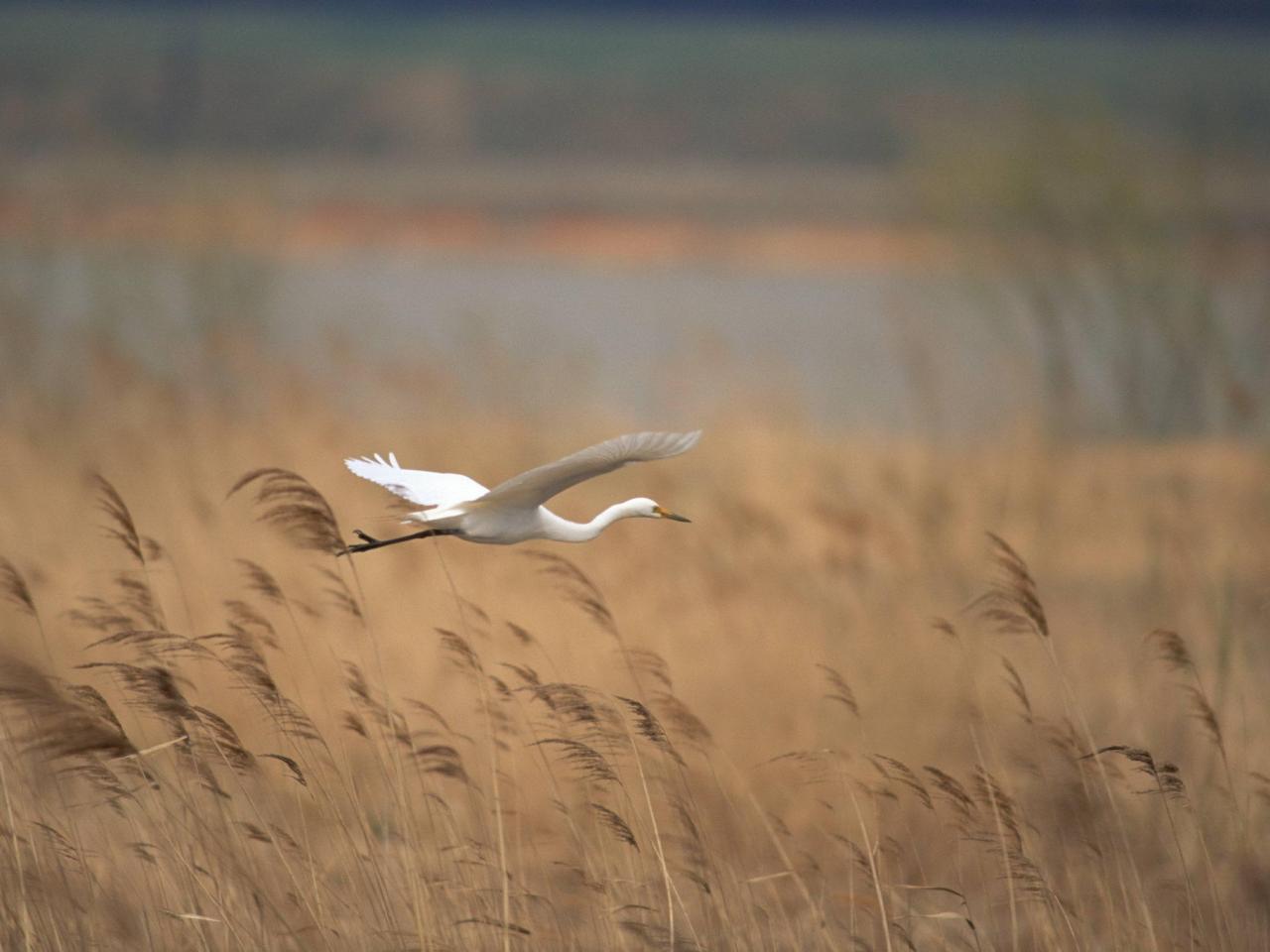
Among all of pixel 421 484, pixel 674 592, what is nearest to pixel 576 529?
pixel 421 484

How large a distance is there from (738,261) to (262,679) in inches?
1353

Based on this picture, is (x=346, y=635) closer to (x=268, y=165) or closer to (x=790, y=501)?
(x=790, y=501)

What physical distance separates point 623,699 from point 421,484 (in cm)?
106

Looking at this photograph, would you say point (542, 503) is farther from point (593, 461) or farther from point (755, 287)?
point (755, 287)

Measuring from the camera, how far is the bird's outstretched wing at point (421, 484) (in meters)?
2.17

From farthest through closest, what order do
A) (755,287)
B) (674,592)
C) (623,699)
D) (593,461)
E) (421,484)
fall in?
(755,287) < (674,592) < (623,699) < (421,484) < (593,461)

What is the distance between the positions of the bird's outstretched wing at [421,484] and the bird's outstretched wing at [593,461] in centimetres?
14

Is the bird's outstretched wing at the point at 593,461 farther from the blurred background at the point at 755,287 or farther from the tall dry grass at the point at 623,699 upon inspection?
the blurred background at the point at 755,287

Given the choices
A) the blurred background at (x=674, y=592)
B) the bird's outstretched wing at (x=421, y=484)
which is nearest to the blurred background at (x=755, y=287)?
the blurred background at (x=674, y=592)

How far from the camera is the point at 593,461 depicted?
197 cm

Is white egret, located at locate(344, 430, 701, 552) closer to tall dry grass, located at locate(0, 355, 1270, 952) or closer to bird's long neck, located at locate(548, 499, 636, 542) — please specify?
bird's long neck, located at locate(548, 499, 636, 542)

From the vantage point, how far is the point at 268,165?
44.0 feet

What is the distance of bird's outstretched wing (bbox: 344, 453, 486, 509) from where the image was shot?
2168 mm

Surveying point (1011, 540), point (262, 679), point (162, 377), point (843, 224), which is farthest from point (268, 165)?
point (843, 224)
